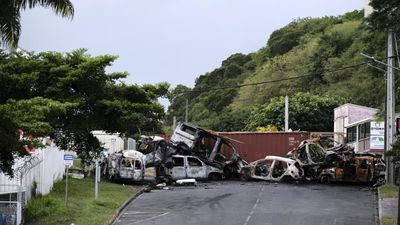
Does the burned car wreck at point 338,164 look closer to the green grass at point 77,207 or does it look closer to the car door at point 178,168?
the car door at point 178,168

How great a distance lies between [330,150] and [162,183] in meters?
9.23

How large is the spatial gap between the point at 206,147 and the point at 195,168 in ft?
6.83

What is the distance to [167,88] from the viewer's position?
2205 cm

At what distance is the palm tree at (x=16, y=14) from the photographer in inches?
576

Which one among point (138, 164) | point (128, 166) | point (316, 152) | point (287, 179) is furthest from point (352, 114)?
point (128, 166)

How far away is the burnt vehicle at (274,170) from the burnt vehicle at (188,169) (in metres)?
2.06

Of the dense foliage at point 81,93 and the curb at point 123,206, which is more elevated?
the dense foliage at point 81,93

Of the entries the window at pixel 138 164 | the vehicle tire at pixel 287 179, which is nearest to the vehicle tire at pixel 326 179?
the vehicle tire at pixel 287 179

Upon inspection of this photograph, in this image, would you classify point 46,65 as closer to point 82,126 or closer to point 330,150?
point 82,126

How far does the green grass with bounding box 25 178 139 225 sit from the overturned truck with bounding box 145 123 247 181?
5.00 metres

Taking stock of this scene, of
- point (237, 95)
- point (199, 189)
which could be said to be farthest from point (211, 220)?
point (237, 95)

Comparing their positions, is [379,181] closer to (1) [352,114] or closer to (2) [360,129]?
(2) [360,129]

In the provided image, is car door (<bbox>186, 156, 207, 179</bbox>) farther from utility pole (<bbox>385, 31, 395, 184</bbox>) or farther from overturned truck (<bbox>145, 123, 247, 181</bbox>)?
utility pole (<bbox>385, 31, 395, 184</bbox>)

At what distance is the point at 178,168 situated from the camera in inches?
1379
